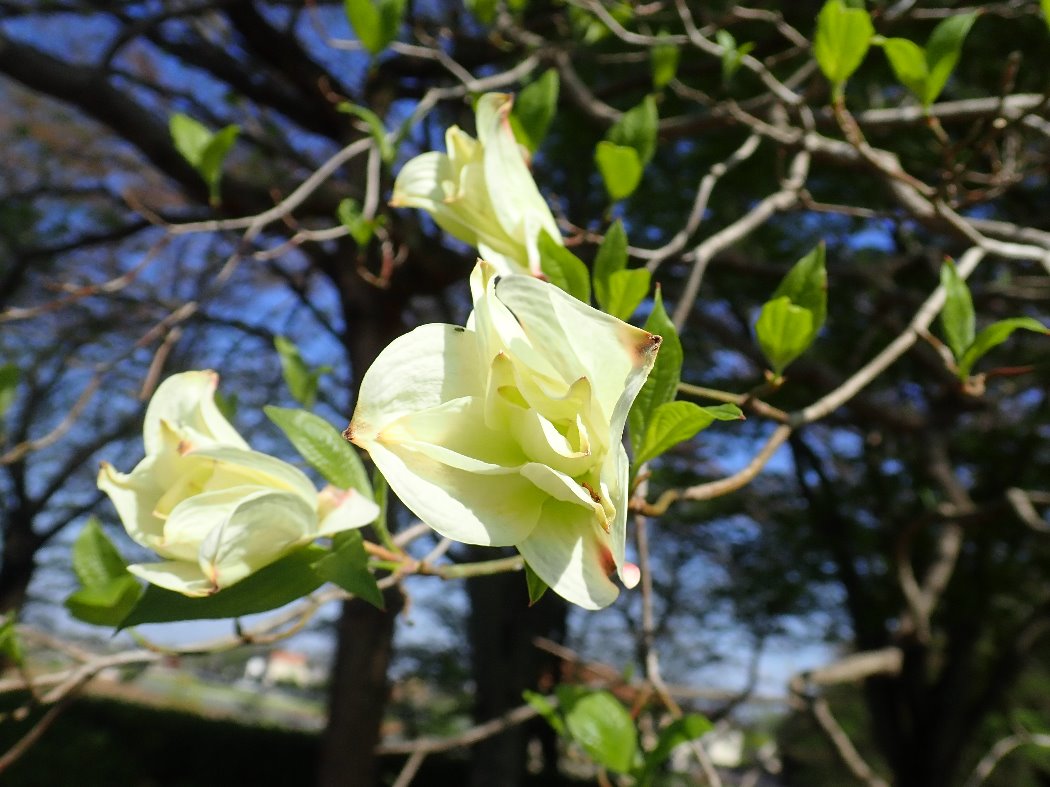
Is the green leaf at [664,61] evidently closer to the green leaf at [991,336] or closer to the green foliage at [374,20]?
the green foliage at [374,20]

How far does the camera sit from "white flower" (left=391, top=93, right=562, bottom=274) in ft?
1.62

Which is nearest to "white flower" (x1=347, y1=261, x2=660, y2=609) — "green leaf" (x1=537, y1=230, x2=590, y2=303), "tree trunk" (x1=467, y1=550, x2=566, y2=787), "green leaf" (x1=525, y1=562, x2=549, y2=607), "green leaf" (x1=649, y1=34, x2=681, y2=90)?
"green leaf" (x1=525, y1=562, x2=549, y2=607)

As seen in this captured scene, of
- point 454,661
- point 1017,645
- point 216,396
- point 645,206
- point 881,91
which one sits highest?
point 216,396

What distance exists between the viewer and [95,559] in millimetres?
562

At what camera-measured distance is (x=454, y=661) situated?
21.6ft

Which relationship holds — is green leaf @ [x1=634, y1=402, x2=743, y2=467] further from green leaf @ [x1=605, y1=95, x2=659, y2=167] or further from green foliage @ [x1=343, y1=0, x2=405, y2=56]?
green foliage @ [x1=343, y1=0, x2=405, y2=56]

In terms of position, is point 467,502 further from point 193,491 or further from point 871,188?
point 871,188

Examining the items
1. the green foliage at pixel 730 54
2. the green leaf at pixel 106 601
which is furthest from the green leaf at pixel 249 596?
the green foliage at pixel 730 54

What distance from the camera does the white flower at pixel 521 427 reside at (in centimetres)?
32

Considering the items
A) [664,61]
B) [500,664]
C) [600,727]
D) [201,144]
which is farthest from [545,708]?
[500,664]

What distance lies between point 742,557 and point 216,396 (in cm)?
491

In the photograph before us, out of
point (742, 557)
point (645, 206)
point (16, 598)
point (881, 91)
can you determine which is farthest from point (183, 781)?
point (881, 91)

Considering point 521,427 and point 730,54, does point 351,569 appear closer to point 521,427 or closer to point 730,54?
point 521,427

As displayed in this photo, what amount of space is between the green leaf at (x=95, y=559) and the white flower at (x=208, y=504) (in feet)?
0.44
